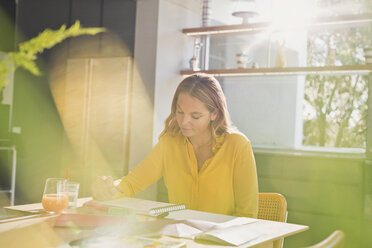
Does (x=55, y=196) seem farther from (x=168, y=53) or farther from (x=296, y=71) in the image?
(x=168, y=53)

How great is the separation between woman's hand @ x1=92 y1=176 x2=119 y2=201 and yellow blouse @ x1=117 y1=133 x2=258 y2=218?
4.9 inches

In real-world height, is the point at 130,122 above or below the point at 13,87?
below

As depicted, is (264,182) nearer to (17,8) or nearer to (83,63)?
(83,63)

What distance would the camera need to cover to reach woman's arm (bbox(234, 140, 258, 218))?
1.84 m

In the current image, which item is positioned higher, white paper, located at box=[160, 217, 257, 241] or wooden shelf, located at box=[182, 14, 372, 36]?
wooden shelf, located at box=[182, 14, 372, 36]

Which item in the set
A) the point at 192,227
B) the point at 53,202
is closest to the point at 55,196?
the point at 53,202

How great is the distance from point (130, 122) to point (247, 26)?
1378 mm

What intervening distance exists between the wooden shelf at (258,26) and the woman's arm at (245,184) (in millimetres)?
2136

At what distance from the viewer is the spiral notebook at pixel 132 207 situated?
1.51 meters

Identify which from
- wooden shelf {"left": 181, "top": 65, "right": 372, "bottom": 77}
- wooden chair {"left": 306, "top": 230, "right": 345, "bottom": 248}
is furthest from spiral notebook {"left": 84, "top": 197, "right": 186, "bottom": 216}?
wooden shelf {"left": 181, "top": 65, "right": 372, "bottom": 77}

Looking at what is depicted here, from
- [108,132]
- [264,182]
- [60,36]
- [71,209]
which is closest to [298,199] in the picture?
[264,182]

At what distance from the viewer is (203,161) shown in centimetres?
205

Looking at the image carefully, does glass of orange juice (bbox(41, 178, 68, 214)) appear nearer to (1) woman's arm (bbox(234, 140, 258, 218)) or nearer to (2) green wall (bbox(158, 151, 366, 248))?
(1) woman's arm (bbox(234, 140, 258, 218))

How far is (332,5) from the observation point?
4062 millimetres
